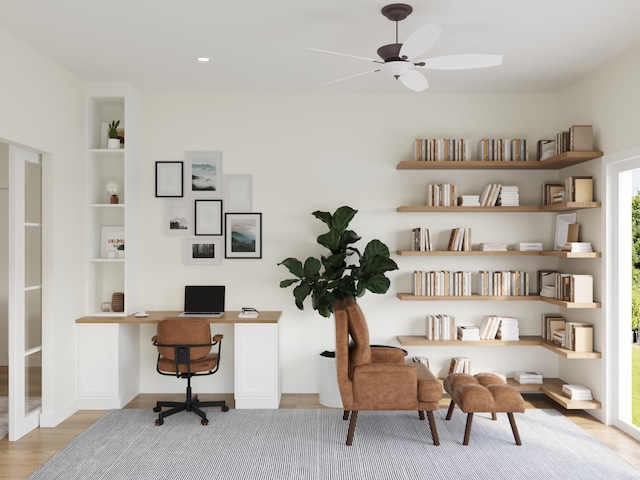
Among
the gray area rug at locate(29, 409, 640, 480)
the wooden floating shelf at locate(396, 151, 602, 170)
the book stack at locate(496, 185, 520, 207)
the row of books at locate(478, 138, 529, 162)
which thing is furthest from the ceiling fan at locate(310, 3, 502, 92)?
the gray area rug at locate(29, 409, 640, 480)

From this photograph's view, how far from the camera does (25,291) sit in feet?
13.1

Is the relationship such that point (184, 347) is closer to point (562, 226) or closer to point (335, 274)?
point (335, 274)

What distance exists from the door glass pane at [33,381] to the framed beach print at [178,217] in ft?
5.31

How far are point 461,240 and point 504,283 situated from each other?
22.5 inches

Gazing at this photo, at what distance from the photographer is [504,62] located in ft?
13.9

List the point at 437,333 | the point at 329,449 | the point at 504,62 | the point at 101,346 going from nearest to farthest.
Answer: the point at 329,449, the point at 504,62, the point at 101,346, the point at 437,333

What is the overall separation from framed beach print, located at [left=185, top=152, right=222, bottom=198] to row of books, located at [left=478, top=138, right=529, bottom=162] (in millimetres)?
2552

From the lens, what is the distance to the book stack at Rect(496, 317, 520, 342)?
4934 mm

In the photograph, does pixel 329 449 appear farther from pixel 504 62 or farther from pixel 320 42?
pixel 504 62

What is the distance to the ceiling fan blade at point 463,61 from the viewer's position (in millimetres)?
2959

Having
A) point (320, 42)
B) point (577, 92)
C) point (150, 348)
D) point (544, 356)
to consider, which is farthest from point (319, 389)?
point (577, 92)

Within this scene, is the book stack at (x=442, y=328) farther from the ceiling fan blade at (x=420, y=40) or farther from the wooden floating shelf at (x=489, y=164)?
the ceiling fan blade at (x=420, y=40)

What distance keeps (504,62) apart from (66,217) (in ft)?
12.6

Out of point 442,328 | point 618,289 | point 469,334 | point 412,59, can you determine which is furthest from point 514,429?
point 412,59
